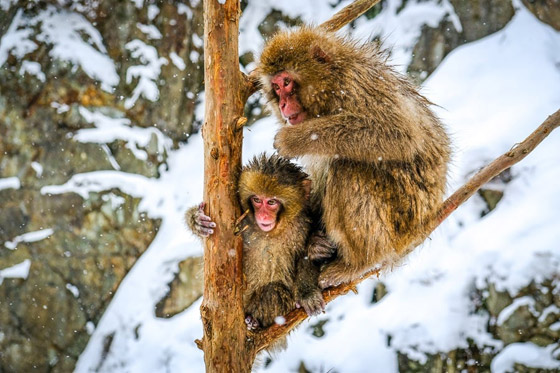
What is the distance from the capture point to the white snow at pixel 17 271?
27.3 feet

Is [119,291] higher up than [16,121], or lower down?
lower down

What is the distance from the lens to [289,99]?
12.4 feet

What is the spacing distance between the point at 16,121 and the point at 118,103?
152 centimetres

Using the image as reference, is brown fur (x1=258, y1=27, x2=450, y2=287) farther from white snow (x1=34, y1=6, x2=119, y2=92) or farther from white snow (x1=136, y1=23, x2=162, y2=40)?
white snow (x1=136, y1=23, x2=162, y2=40)

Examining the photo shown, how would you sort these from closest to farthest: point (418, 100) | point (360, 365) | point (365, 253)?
1. point (365, 253)
2. point (418, 100)
3. point (360, 365)

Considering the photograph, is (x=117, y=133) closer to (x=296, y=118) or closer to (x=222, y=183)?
(x=296, y=118)

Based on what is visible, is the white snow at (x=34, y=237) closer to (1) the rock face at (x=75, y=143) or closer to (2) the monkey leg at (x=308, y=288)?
(1) the rock face at (x=75, y=143)

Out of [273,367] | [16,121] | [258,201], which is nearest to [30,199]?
[16,121]

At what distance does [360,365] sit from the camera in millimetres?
6824

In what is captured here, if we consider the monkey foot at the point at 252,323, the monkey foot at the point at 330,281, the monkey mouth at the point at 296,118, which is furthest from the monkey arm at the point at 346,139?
the monkey foot at the point at 252,323

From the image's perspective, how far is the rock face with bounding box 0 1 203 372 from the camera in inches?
327

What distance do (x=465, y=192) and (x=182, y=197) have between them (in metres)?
5.87

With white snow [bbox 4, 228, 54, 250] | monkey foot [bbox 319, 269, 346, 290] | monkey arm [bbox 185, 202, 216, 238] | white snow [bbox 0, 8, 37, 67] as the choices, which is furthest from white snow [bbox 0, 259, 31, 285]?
monkey foot [bbox 319, 269, 346, 290]

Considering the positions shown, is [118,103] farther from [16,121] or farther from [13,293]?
[13,293]
